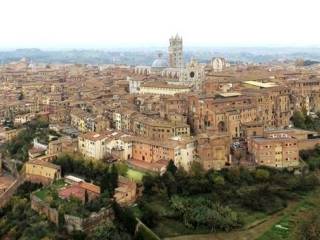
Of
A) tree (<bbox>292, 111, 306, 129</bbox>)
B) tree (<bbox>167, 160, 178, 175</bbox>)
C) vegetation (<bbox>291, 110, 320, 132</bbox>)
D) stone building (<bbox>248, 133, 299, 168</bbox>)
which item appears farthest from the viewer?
tree (<bbox>292, 111, 306, 129</bbox>)

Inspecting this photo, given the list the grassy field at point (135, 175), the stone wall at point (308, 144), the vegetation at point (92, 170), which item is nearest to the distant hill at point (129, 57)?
the stone wall at point (308, 144)

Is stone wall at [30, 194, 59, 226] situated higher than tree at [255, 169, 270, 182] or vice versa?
tree at [255, 169, 270, 182]

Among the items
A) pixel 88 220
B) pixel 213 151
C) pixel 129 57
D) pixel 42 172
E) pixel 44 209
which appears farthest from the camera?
pixel 129 57

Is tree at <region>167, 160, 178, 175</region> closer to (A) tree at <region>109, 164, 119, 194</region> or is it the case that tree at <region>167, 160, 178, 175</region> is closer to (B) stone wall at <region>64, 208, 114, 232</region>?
(A) tree at <region>109, 164, 119, 194</region>

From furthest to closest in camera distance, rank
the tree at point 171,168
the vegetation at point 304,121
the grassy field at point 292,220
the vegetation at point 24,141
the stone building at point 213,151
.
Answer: the vegetation at point 304,121 < the vegetation at point 24,141 < the stone building at point 213,151 < the tree at point 171,168 < the grassy field at point 292,220

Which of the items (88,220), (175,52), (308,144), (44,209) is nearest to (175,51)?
(175,52)

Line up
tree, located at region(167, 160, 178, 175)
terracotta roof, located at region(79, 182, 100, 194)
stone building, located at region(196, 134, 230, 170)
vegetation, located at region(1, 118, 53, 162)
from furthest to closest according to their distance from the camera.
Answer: vegetation, located at region(1, 118, 53, 162), stone building, located at region(196, 134, 230, 170), tree, located at region(167, 160, 178, 175), terracotta roof, located at region(79, 182, 100, 194)

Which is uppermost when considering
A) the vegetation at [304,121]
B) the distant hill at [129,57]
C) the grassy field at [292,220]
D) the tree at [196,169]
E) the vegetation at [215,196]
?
the vegetation at [304,121]

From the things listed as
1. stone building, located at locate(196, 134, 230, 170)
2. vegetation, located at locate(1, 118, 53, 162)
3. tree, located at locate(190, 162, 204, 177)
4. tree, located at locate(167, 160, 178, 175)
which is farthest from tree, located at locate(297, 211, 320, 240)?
vegetation, located at locate(1, 118, 53, 162)

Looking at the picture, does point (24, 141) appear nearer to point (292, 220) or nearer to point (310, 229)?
point (292, 220)

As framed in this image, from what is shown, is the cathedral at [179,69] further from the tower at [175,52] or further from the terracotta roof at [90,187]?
the terracotta roof at [90,187]
